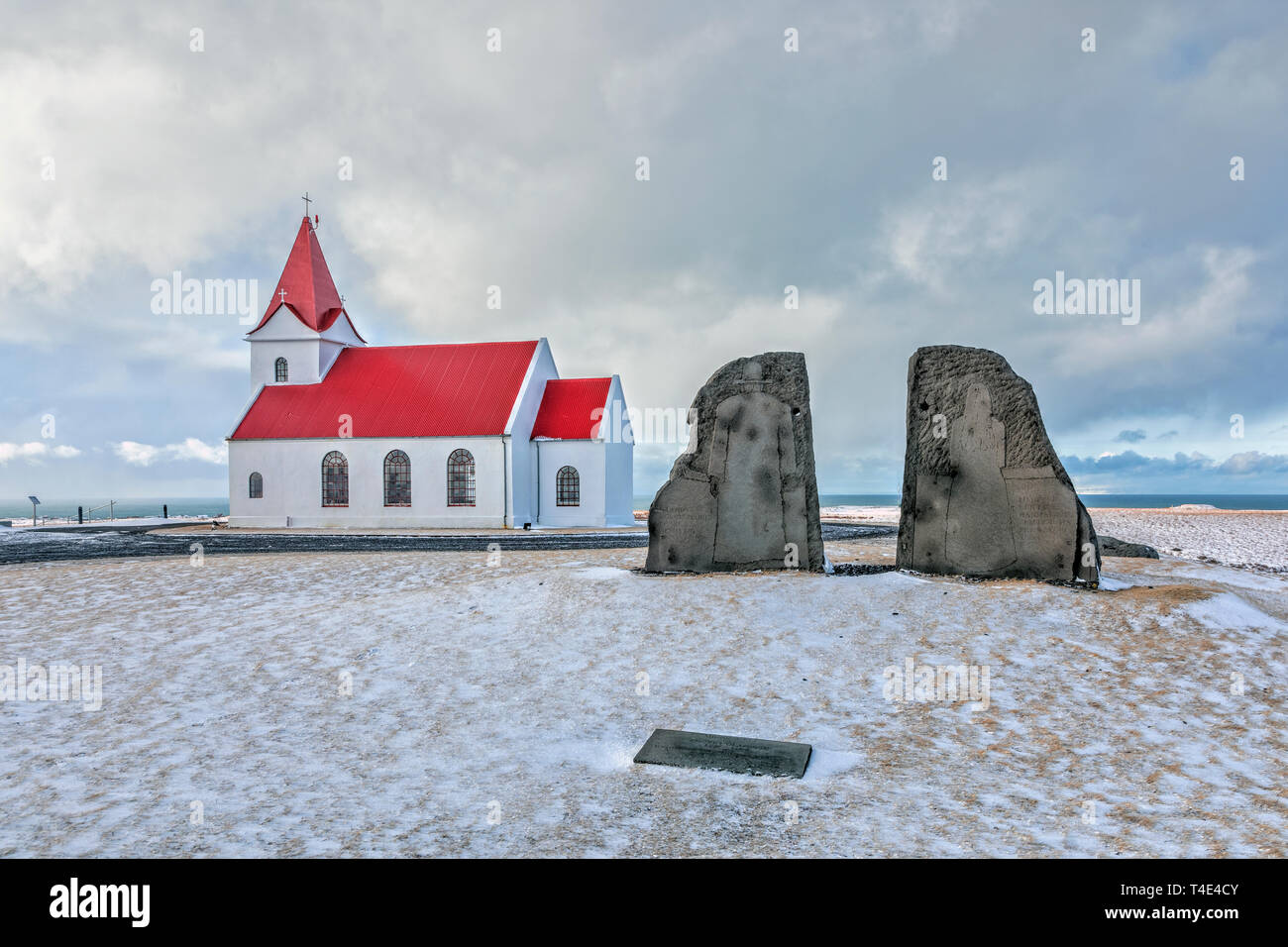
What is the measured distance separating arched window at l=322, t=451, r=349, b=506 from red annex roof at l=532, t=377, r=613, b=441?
25.1 feet

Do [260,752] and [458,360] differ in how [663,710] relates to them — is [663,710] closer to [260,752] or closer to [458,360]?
[260,752]

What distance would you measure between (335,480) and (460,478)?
5302 mm

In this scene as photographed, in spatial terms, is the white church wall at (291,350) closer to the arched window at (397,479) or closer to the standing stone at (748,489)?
the arched window at (397,479)

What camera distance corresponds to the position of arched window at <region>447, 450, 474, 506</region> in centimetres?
2602

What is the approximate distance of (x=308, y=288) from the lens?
29.8 m

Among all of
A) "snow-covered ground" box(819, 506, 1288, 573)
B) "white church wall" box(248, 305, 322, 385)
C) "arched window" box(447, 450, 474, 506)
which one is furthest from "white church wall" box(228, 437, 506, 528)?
"snow-covered ground" box(819, 506, 1288, 573)

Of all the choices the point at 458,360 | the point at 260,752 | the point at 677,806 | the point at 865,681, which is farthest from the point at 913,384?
the point at 458,360

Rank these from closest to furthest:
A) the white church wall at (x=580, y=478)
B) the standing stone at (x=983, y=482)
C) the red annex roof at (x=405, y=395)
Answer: the standing stone at (x=983, y=482) < the white church wall at (x=580, y=478) < the red annex roof at (x=405, y=395)

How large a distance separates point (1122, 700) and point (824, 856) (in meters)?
3.87

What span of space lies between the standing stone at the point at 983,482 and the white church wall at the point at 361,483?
1839 centimetres

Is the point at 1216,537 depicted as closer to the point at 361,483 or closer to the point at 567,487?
the point at 567,487

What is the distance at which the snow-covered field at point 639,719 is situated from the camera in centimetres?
358

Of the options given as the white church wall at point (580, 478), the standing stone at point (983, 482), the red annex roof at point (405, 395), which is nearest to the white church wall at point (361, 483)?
the red annex roof at point (405, 395)

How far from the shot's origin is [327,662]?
265 inches
